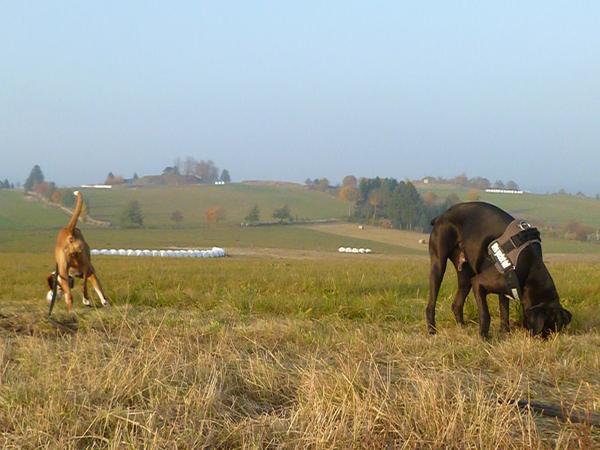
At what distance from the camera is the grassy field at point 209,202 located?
8988 centimetres

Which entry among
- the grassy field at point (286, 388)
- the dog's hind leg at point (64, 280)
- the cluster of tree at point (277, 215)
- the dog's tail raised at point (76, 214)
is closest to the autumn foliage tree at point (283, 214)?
the cluster of tree at point (277, 215)

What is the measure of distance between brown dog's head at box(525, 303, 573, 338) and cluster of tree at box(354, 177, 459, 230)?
241 feet

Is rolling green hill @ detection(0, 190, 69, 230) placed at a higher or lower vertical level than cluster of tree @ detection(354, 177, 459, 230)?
lower

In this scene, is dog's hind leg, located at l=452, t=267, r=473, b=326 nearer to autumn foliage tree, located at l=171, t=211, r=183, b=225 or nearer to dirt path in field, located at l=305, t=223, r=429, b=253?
dirt path in field, located at l=305, t=223, r=429, b=253

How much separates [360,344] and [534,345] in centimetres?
167

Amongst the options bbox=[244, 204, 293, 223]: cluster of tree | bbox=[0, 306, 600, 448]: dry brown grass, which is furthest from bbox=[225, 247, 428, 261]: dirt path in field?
bbox=[0, 306, 600, 448]: dry brown grass

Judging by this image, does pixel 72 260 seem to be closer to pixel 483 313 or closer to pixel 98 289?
pixel 98 289

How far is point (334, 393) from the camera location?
4.46 m

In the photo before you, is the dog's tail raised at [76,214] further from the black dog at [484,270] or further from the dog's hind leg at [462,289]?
the dog's hind leg at [462,289]

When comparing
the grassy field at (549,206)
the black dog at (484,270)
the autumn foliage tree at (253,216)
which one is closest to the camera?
the black dog at (484,270)

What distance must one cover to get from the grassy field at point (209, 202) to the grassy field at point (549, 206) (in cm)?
1734

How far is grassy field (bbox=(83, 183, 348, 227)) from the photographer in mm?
89875

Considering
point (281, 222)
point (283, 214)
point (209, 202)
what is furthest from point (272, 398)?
point (209, 202)

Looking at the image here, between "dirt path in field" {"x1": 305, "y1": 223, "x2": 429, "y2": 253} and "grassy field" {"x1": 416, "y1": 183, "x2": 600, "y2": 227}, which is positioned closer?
"dirt path in field" {"x1": 305, "y1": 223, "x2": 429, "y2": 253}
